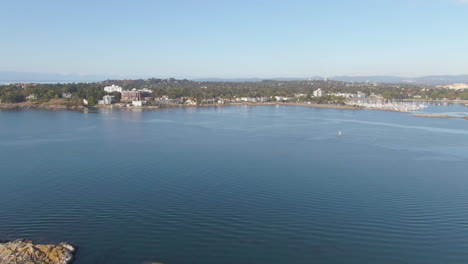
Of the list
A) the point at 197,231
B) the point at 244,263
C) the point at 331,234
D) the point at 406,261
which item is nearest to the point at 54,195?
the point at 197,231

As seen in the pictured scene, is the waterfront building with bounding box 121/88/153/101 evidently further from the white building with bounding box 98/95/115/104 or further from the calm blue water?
the calm blue water

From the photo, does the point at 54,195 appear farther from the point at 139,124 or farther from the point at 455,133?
the point at 455,133

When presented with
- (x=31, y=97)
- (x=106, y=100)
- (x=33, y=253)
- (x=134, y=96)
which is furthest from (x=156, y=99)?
(x=33, y=253)

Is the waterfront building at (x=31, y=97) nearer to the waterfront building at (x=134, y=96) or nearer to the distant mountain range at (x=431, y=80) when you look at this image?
the waterfront building at (x=134, y=96)

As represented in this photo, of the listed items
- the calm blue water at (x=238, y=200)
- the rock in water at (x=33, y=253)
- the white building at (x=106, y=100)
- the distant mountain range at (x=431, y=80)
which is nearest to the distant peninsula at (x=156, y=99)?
the white building at (x=106, y=100)

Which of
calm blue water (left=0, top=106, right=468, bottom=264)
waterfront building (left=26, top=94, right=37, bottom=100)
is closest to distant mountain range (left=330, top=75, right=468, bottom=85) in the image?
waterfront building (left=26, top=94, right=37, bottom=100)

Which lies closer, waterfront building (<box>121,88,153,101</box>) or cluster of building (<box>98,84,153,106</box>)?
cluster of building (<box>98,84,153,106</box>)
